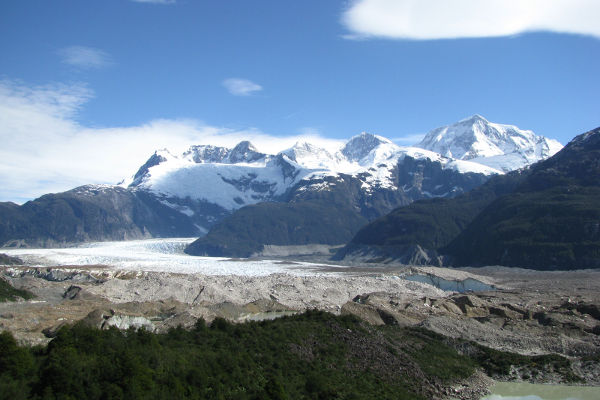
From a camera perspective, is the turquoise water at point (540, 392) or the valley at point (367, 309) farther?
the valley at point (367, 309)

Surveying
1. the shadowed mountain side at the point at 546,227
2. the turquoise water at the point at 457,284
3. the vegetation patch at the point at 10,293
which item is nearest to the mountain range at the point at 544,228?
the shadowed mountain side at the point at 546,227

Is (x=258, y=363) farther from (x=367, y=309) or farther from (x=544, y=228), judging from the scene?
(x=544, y=228)

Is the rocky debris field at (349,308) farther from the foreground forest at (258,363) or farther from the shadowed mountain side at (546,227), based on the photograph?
the shadowed mountain side at (546,227)

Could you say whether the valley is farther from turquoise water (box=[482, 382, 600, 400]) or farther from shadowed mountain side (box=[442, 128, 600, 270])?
shadowed mountain side (box=[442, 128, 600, 270])

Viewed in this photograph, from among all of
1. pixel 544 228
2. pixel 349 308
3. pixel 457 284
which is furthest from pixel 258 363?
pixel 544 228

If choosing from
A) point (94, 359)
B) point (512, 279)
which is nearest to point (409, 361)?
point (94, 359)

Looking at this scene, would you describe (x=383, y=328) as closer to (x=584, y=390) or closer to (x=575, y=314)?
(x=584, y=390)

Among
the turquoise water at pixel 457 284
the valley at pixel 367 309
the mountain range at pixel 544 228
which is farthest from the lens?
the mountain range at pixel 544 228
